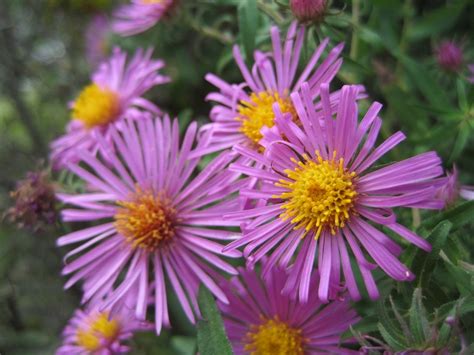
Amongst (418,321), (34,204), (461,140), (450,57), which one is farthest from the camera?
(450,57)

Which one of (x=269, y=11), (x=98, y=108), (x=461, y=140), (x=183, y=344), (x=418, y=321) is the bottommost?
(x=183, y=344)

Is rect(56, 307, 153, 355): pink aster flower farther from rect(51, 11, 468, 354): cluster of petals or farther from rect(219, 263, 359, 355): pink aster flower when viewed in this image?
rect(219, 263, 359, 355): pink aster flower

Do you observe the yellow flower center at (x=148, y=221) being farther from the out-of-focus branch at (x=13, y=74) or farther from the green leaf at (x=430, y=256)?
the out-of-focus branch at (x=13, y=74)

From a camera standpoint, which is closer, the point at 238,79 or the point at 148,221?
the point at 148,221

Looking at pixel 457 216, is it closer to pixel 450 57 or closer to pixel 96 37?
pixel 450 57

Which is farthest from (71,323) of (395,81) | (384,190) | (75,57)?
(75,57)

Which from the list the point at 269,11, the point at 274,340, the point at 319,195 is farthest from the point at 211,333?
the point at 269,11

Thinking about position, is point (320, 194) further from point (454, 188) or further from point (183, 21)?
point (183, 21)
